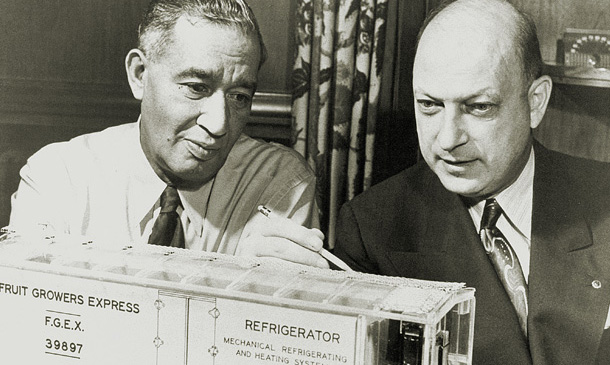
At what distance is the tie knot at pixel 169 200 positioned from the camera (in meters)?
1.63

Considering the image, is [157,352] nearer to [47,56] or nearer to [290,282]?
[290,282]

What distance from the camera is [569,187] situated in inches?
56.4

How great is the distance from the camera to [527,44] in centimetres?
133

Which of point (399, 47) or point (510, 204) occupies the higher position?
point (399, 47)

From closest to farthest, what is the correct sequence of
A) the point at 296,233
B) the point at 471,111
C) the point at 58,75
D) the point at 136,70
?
the point at 471,111 < the point at 296,233 < the point at 136,70 < the point at 58,75

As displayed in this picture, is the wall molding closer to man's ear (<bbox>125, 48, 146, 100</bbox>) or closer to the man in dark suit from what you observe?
man's ear (<bbox>125, 48, 146, 100</bbox>)

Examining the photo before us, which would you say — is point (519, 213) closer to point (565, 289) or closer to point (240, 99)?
point (565, 289)

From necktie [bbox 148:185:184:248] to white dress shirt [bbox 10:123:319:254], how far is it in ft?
0.04

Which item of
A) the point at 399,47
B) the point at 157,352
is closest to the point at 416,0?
the point at 399,47

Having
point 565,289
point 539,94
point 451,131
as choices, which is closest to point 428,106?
point 451,131

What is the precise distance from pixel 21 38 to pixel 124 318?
2.68 feet

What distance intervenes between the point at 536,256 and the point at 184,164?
737 mm

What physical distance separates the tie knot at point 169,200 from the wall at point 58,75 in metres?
0.19

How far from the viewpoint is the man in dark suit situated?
4.35 feet
